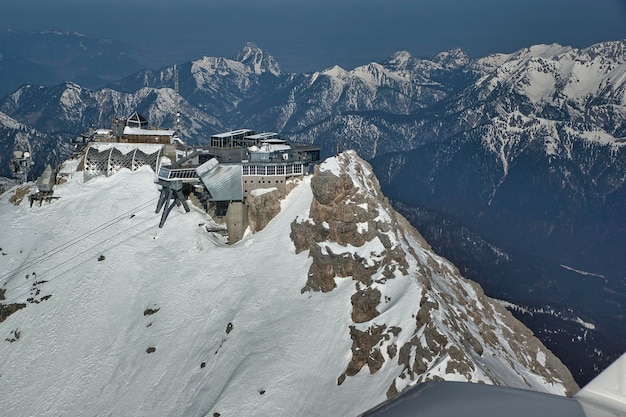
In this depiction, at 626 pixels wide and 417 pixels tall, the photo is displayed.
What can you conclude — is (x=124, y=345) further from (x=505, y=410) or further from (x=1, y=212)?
(x=505, y=410)

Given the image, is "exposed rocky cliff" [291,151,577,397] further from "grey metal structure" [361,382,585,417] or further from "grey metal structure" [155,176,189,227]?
"grey metal structure" [361,382,585,417]

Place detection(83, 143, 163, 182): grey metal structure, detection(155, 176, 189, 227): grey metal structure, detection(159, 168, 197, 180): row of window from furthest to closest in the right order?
detection(83, 143, 163, 182): grey metal structure, detection(159, 168, 197, 180): row of window, detection(155, 176, 189, 227): grey metal structure

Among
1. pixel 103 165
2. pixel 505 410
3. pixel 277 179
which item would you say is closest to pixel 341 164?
pixel 277 179

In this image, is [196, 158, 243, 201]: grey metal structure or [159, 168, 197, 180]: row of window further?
[159, 168, 197, 180]: row of window

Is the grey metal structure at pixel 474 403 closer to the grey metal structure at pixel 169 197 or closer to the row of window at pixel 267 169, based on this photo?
the row of window at pixel 267 169

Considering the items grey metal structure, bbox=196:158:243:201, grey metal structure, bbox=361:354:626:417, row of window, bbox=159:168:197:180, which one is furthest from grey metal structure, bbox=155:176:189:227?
grey metal structure, bbox=361:354:626:417
